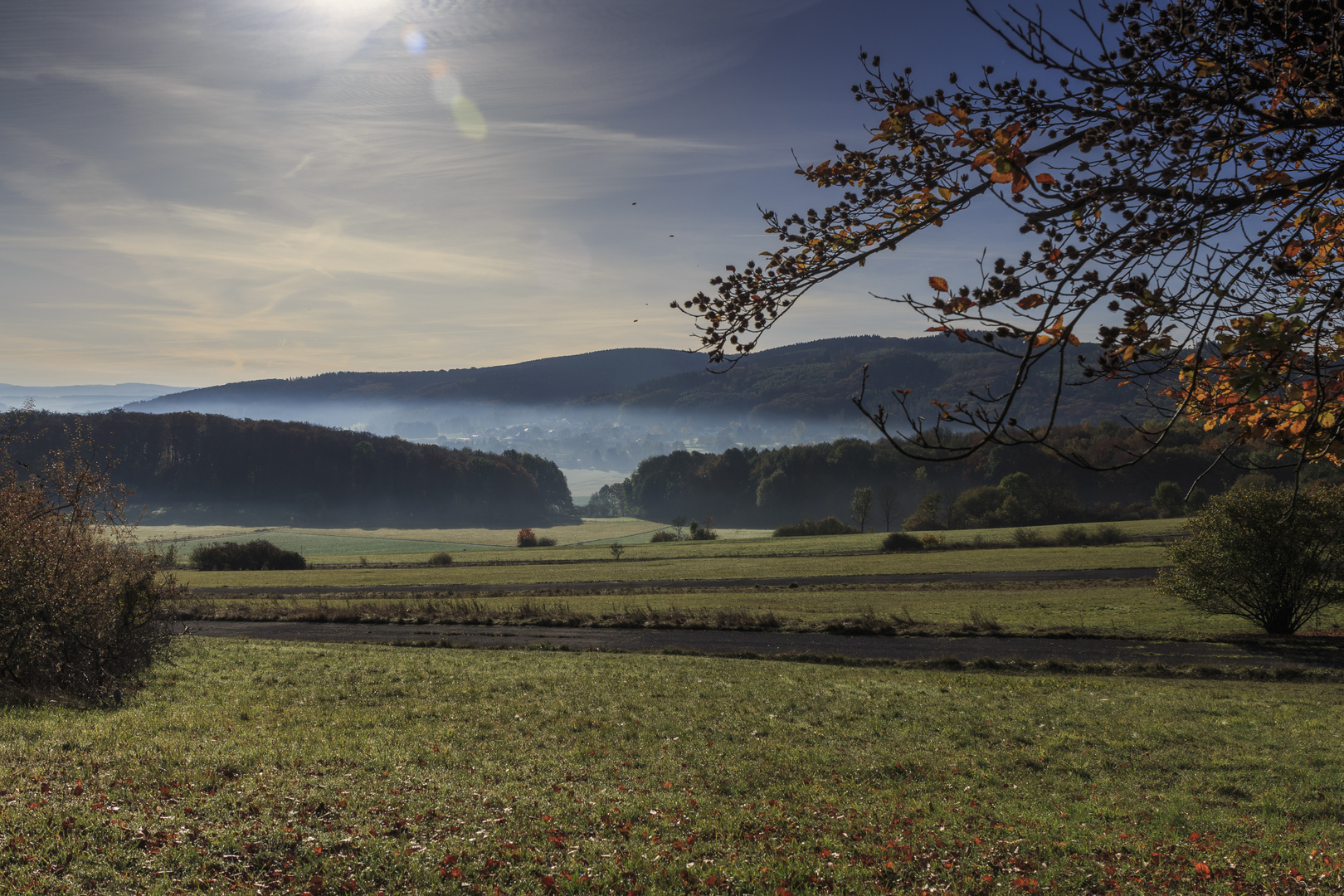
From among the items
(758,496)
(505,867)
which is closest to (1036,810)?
(505,867)

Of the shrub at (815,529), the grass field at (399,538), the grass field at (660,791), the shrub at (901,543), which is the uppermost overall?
the grass field at (660,791)

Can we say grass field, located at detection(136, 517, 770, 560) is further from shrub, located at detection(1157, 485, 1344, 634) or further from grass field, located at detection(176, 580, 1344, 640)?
shrub, located at detection(1157, 485, 1344, 634)

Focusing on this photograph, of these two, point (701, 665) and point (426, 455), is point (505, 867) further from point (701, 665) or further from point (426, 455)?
point (426, 455)

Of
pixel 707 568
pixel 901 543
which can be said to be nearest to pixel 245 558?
pixel 707 568

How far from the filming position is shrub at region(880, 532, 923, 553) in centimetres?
7328

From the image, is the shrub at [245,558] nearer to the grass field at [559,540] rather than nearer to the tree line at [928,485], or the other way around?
the grass field at [559,540]

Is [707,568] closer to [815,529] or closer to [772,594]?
[772,594]

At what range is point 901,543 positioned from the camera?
7469 cm

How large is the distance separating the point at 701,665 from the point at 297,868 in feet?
49.3

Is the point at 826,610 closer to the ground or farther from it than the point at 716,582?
farther from it

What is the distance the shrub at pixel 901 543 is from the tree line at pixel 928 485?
14984 millimetres

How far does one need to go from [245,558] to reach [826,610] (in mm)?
68814

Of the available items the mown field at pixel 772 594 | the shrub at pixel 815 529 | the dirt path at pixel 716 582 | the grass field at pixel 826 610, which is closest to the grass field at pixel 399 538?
the shrub at pixel 815 529

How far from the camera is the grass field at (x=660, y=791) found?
21.5 ft
